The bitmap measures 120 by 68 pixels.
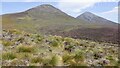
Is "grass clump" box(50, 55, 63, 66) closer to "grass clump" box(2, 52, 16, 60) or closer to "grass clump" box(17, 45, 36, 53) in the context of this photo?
"grass clump" box(2, 52, 16, 60)

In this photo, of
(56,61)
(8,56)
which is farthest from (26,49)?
(56,61)

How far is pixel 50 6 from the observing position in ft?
427

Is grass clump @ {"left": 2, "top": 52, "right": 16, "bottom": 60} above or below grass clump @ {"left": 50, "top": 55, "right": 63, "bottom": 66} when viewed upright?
above

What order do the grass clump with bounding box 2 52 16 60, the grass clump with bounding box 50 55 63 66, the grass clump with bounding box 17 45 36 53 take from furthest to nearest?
the grass clump with bounding box 17 45 36 53 → the grass clump with bounding box 2 52 16 60 → the grass clump with bounding box 50 55 63 66

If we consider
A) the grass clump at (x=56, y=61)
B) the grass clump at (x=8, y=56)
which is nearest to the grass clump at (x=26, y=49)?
the grass clump at (x=8, y=56)

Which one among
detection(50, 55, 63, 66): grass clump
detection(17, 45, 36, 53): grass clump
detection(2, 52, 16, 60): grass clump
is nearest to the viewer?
detection(50, 55, 63, 66): grass clump

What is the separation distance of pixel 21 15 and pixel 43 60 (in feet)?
334

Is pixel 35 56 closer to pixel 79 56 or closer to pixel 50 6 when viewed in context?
pixel 79 56

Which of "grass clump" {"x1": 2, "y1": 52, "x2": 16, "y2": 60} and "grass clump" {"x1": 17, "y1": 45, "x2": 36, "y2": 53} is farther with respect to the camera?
"grass clump" {"x1": 17, "y1": 45, "x2": 36, "y2": 53}

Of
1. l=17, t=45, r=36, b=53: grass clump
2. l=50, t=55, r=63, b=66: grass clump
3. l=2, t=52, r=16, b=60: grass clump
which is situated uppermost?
l=2, t=52, r=16, b=60: grass clump

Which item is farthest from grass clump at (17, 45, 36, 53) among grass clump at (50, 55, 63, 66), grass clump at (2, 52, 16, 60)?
grass clump at (50, 55, 63, 66)

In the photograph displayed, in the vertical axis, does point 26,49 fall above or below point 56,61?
below

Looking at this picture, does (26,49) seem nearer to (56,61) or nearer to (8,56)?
(8,56)

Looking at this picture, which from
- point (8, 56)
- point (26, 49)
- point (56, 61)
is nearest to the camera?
point (56, 61)
